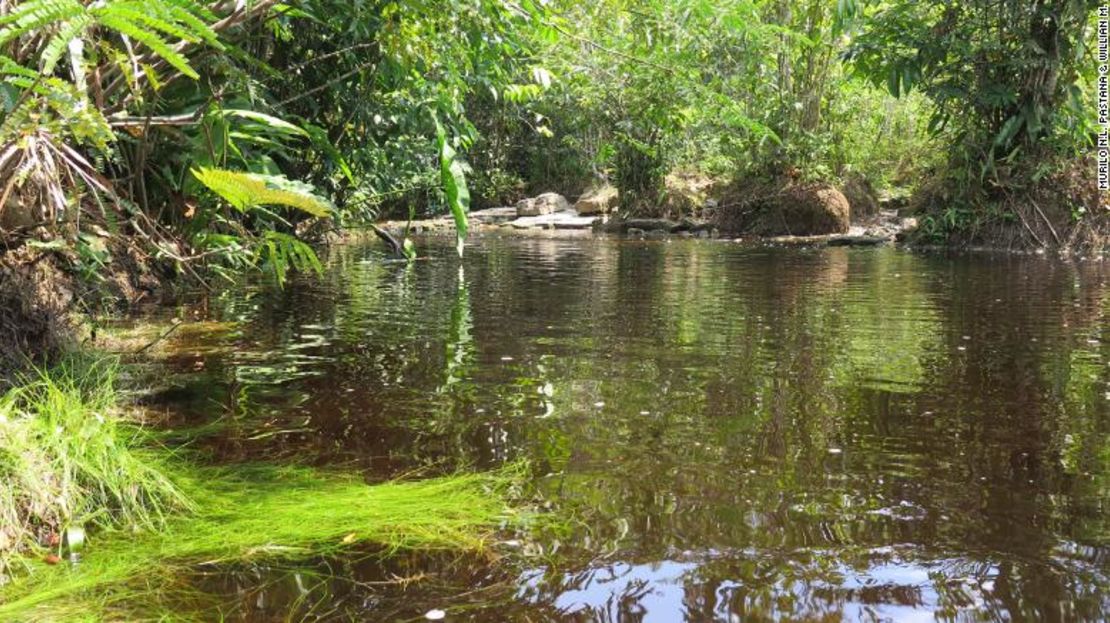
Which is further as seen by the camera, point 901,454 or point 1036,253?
point 1036,253

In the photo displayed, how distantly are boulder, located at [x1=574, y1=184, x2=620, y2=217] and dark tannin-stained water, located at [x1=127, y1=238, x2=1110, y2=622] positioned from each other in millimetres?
15744

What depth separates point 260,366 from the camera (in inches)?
181

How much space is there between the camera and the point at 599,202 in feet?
75.6

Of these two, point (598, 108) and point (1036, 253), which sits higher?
point (598, 108)

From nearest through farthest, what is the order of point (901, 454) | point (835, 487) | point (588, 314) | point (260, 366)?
1. point (835, 487)
2. point (901, 454)
3. point (260, 366)
4. point (588, 314)

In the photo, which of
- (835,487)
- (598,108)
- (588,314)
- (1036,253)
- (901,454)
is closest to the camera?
(835,487)

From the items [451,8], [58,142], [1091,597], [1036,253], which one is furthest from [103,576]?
[1036,253]

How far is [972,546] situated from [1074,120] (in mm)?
12370

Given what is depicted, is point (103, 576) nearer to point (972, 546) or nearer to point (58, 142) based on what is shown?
point (58, 142)

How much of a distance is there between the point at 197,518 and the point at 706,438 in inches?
72.6

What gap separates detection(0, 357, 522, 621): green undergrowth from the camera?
7.04 ft

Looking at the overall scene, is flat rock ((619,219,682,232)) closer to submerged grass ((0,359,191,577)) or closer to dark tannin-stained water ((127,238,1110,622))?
dark tannin-stained water ((127,238,1110,622))

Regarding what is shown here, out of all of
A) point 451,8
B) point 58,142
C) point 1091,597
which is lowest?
point 1091,597

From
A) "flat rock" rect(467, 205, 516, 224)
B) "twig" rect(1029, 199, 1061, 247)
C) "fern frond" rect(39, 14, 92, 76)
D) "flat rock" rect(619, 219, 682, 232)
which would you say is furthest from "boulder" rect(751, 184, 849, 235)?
"fern frond" rect(39, 14, 92, 76)
